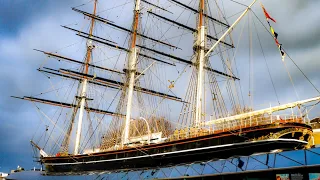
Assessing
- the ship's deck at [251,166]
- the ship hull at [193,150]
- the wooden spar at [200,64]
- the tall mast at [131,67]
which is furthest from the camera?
the tall mast at [131,67]

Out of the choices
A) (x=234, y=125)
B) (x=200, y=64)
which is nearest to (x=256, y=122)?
(x=234, y=125)

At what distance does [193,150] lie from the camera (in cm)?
2119

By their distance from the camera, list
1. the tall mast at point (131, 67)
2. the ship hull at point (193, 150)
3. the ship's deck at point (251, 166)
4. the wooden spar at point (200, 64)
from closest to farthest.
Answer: the ship's deck at point (251, 166)
the ship hull at point (193, 150)
the wooden spar at point (200, 64)
the tall mast at point (131, 67)

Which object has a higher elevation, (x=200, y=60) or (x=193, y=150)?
(x=200, y=60)

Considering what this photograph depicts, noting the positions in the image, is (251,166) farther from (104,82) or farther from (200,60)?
(104,82)

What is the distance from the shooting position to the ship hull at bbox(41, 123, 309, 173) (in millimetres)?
17453

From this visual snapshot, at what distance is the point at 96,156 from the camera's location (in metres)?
30.7

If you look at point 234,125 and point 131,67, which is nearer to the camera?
point 234,125

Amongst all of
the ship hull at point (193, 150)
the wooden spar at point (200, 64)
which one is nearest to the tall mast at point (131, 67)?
the ship hull at point (193, 150)

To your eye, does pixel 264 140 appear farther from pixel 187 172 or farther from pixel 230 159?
pixel 187 172

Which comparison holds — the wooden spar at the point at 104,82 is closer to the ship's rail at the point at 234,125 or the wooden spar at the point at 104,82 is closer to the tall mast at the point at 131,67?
the tall mast at the point at 131,67

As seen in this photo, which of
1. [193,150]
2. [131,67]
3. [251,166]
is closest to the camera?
[251,166]

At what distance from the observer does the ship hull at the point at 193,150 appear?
17453 millimetres

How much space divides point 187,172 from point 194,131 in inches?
136
